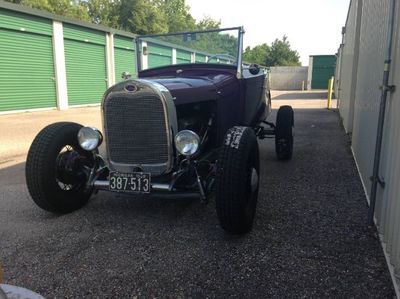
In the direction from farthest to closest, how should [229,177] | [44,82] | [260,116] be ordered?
[44,82] < [260,116] < [229,177]

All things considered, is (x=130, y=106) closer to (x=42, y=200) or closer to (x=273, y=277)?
(x=42, y=200)

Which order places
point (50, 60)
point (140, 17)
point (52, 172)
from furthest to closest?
point (140, 17)
point (50, 60)
point (52, 172)

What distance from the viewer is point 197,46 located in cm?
518

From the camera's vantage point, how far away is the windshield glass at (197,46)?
488 centimetres

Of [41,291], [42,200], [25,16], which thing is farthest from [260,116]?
[25,16]

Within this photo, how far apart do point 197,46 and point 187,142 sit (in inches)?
92.0

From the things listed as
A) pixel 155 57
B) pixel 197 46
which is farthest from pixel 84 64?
pixel 155 57

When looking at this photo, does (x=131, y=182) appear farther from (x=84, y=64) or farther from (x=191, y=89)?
(x=84, y=64)

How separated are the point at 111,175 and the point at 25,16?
39.8 ft

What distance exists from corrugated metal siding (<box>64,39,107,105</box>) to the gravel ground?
1209 cm

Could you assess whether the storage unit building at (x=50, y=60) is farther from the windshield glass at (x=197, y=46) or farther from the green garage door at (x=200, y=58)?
the green garage door at (x=200, y=58)

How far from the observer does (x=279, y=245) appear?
121 inches

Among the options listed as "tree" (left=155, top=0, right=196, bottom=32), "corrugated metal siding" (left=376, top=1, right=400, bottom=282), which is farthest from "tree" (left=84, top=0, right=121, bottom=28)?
"corrugated metal siding" (left=376, top=1, right=400, bottom=282)

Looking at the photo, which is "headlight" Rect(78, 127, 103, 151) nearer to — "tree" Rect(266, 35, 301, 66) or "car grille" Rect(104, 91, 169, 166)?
"car grille" Rect(104, 91, 169, 166)
